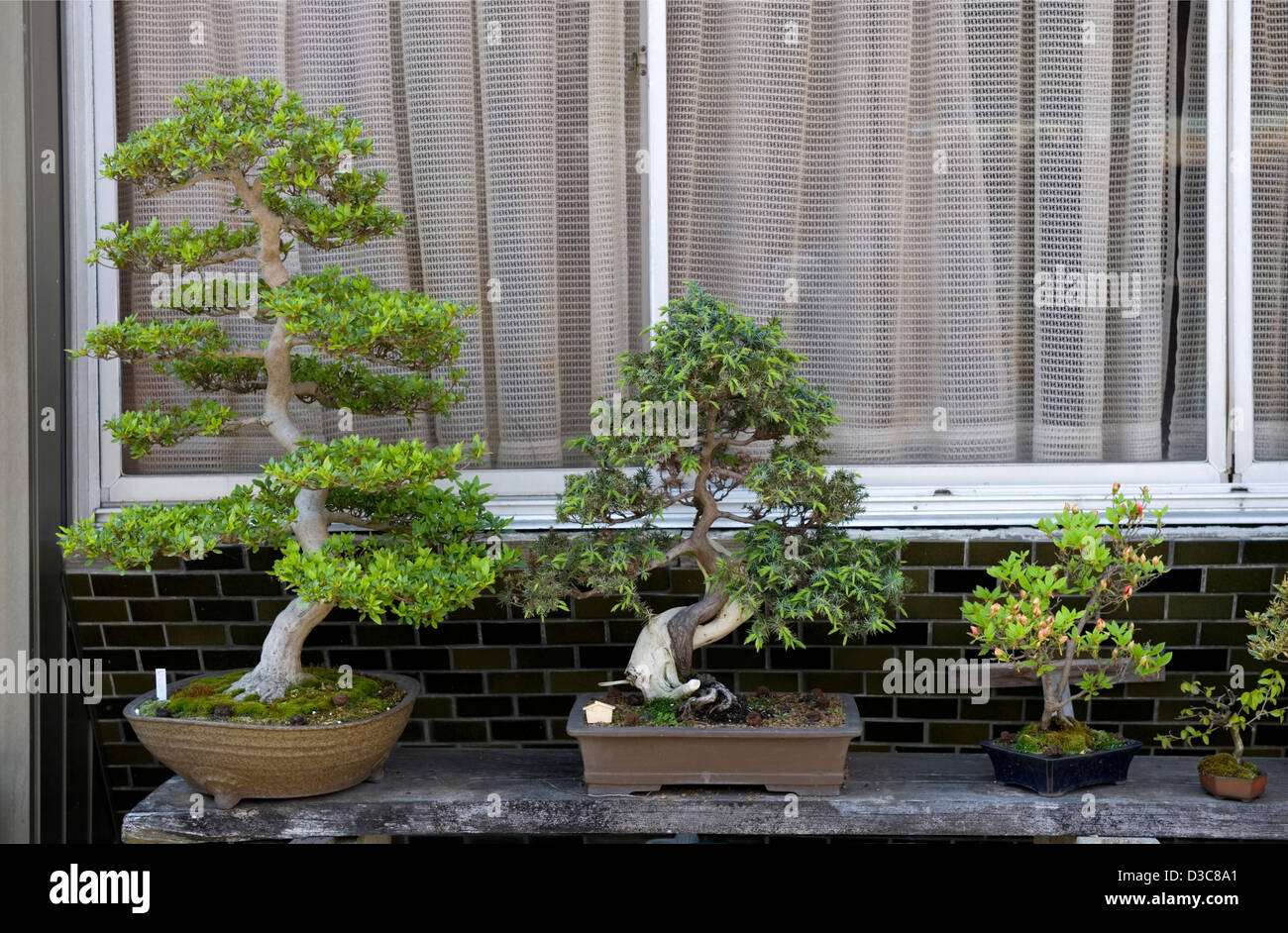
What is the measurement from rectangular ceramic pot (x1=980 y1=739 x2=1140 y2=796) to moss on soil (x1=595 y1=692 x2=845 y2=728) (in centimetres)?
37

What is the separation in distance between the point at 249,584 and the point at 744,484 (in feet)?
4.55

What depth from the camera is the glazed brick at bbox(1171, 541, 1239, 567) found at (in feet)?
9.40

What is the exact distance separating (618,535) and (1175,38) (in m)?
1.87

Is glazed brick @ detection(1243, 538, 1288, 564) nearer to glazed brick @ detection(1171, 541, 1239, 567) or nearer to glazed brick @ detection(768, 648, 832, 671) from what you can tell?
glazed brick @ detection(1171, 541, 1239, 567)

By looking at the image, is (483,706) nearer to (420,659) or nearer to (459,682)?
(459,682)

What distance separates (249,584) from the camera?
9.95 ft

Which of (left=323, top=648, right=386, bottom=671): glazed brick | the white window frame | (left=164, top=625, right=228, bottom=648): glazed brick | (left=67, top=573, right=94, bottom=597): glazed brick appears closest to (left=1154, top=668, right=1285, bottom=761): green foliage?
the white window frame

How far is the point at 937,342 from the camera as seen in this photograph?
299 centimetres

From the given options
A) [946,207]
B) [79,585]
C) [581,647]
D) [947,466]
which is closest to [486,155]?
[946,207]

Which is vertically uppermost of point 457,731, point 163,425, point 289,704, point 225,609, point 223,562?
point 163,425

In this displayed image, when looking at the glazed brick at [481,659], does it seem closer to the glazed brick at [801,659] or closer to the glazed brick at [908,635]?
the glazed brick at [801,659]

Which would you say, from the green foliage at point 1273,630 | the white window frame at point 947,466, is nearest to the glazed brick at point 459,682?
the white window frame at point 947,466

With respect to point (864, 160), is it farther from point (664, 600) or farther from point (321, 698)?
point (321, 698)
